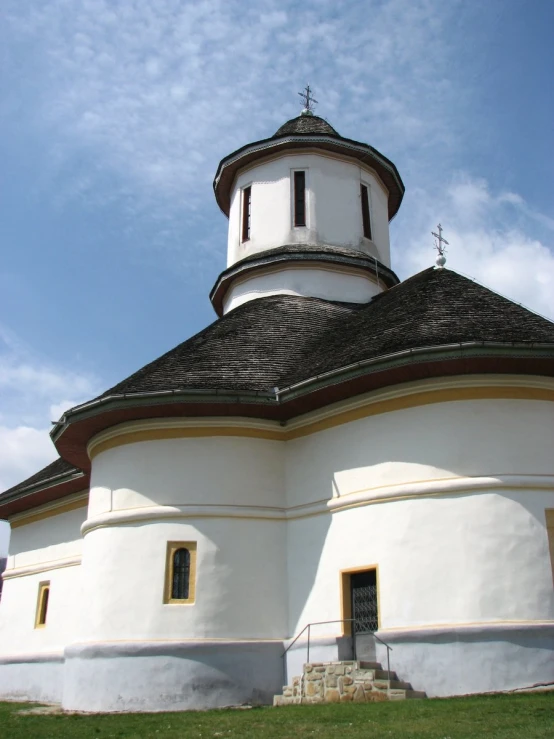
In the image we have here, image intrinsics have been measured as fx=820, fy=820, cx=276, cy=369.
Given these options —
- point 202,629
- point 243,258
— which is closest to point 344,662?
point 202,629

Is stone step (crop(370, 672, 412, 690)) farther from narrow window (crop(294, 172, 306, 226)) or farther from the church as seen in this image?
narrow window (crop(294, 172, 306, 226))

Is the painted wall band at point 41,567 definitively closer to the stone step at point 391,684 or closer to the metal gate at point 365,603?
the metal gate at point 365,603

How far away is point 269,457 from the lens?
14867 millimetres

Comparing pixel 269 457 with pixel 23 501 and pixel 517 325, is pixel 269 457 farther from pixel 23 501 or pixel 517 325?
pixel 23 501

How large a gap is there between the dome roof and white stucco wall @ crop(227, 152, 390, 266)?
84cm

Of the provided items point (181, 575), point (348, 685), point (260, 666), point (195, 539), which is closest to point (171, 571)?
point (181, 575)

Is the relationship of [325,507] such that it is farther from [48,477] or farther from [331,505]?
[48,477]

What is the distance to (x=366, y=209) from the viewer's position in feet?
70.8

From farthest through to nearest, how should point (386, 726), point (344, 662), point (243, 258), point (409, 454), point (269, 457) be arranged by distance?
1. point (243, 258)
2. point (269, 457)
3. point (409, 454)
4. point (344, 662)
5. point (386, 726)

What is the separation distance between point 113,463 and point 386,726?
776cm

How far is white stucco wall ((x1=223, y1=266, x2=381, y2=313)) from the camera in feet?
64.8

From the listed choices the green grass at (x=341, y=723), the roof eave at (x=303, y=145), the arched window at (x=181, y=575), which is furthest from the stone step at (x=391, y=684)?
the roof eave at (x=303, y=145)

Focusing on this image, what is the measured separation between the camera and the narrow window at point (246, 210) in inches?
851

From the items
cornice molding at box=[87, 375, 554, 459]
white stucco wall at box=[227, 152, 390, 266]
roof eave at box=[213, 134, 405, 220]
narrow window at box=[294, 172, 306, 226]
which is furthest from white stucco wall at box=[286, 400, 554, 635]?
roof eave at box=[213, 134, 405, 220]
